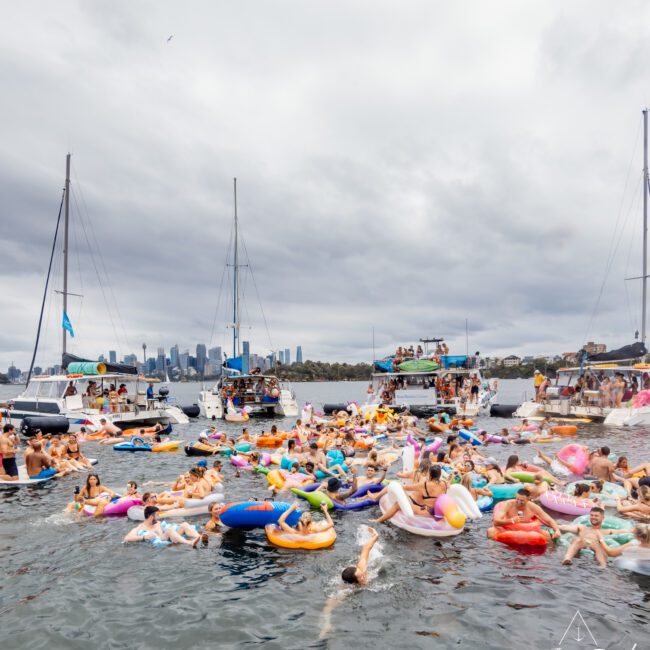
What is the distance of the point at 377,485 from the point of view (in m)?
13.3

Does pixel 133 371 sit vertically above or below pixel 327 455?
above

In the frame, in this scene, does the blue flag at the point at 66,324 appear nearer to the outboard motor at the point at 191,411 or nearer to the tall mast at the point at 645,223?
the outboard motor at the point at 191,411

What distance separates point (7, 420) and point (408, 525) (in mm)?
26237

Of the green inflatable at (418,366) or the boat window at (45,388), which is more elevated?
the green inflatable at (418,366)

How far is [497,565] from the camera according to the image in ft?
29.8

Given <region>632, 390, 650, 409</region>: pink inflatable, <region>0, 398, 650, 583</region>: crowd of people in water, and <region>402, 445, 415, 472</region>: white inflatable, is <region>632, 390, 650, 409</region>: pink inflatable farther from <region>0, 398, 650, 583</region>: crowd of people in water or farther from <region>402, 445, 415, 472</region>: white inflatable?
<region>402, 445, 415, 472</region>: white inflatable

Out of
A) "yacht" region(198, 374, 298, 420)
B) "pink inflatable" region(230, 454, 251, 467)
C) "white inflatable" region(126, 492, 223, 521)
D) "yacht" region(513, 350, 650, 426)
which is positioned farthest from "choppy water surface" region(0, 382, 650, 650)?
"yacht" region(198, 374, 298, 420)

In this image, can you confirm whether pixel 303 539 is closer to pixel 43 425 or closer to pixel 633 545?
pixel 633 545

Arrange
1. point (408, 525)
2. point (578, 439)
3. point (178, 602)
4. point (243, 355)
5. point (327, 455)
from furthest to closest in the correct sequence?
point (243, 355)
point (578, 439)
point (327, 455)
point (408, 525)
point (178, 602)

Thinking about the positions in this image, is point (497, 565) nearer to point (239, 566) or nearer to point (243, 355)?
point (239, 566)

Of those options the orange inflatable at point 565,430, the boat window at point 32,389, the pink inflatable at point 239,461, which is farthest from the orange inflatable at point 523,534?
the boat window at point 32,389

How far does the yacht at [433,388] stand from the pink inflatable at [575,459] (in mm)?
17641

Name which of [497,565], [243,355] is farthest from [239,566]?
[243,355]

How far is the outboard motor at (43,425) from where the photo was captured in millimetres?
24891
